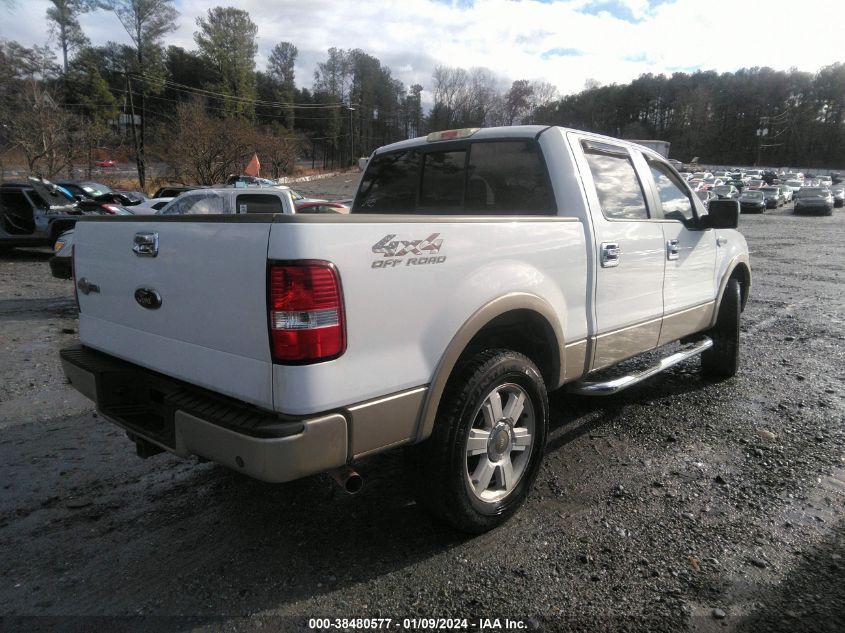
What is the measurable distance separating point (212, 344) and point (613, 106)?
132263 mm

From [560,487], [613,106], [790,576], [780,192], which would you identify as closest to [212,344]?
[560,487]

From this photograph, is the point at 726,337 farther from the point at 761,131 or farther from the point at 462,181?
the point at 761,131

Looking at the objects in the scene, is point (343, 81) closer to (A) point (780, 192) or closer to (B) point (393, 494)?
(A) point (780, 192)

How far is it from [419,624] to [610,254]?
235 cm

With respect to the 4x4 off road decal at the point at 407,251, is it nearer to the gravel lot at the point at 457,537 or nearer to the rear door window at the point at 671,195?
the gravel lot at the point at 457,537

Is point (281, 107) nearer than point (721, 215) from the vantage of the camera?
No

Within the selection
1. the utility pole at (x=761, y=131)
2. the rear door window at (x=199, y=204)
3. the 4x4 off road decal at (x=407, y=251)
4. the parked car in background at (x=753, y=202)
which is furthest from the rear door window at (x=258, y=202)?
the utility pole at (x=761, y=131)

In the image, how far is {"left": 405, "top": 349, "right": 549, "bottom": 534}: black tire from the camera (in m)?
2.59

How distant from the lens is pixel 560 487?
3412mm

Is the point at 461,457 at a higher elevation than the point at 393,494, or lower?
higher

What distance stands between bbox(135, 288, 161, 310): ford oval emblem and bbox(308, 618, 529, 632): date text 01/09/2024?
4.97 feet

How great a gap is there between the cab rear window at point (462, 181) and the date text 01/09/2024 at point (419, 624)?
2232 millimetres

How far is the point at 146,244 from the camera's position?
2551 millimetres

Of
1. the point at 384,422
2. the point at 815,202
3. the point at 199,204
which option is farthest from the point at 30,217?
the point at 815,202
